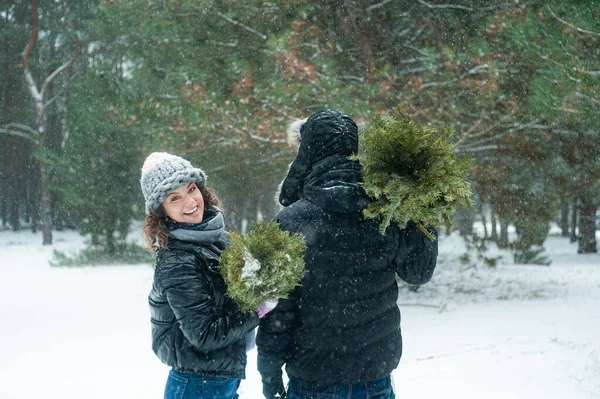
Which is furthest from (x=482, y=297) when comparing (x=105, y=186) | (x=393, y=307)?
(x=105, y=186)

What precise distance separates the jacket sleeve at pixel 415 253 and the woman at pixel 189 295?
2.19ft

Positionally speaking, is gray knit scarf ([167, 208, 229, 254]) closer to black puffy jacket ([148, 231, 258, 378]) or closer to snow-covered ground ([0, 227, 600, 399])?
black puffy jacket ([148, 231, 258, 378])

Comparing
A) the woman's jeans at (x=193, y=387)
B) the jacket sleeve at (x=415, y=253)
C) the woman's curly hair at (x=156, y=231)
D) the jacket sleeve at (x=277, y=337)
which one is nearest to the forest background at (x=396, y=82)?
the jacket sleeve at (x=415, y=253)

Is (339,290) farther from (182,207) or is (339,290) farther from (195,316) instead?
(182,207)

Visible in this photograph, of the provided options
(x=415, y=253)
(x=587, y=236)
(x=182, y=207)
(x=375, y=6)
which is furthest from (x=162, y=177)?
(x=587, y=236)

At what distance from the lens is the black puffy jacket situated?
2.44m

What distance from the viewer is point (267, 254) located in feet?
8.03

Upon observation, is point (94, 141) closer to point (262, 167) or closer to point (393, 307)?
point (262, 167)

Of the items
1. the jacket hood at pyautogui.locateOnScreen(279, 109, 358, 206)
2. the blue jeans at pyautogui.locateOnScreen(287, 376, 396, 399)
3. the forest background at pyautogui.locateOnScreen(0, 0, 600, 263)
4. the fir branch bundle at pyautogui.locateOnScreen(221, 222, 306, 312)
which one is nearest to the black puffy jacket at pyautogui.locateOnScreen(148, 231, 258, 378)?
the fir branch bundle at pyautogui.locateOnScreen(221, 222, 306, 312)

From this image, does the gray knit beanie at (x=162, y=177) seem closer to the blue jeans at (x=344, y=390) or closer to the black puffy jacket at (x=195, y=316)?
the black puffy jacket at (x=195, y=316)

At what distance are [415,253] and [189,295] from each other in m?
1.00

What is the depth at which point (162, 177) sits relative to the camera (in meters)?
2.71

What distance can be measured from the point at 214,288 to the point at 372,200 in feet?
2.69

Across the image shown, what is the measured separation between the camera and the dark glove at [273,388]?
255 centimetres
